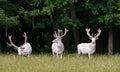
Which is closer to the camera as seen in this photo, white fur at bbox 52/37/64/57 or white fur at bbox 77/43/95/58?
white fur at bbox 77/43/95/58

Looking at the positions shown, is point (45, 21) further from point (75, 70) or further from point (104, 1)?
point (75, 70)

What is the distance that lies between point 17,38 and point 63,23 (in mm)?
12908

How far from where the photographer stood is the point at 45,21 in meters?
31.2

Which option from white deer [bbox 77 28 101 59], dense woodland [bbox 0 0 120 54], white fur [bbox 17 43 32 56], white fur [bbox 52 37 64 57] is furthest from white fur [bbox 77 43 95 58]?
dense woodland [bbox 0 0 120 54]

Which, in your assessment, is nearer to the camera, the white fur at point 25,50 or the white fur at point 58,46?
the white fur at point 58,46

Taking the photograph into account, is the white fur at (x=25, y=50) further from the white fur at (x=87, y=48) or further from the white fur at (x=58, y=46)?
the white fur at (x=87, y=48)

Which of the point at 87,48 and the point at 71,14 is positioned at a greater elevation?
the point at 71,14

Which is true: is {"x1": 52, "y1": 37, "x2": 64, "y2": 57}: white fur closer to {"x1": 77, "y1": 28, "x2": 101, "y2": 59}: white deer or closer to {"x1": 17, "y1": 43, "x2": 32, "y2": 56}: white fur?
{"x1": 77, "y1": 28, "x2": 101, "y2": 59}: white deer

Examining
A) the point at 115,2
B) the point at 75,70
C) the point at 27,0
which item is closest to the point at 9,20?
the point at 27,0

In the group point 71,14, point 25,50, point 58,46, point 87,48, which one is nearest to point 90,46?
point 87,48

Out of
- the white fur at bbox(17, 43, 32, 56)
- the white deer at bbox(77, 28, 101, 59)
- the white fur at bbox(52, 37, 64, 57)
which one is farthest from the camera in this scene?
the white fur at bbox(17, 43, 32, 56)

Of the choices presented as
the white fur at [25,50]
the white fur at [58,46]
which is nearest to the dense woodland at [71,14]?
the white fur at [25,50]

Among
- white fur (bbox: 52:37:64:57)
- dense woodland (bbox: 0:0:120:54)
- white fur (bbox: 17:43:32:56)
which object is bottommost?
white fur (bbox: 17:43:32:56)

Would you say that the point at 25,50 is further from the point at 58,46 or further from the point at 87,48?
the point at 87,48
